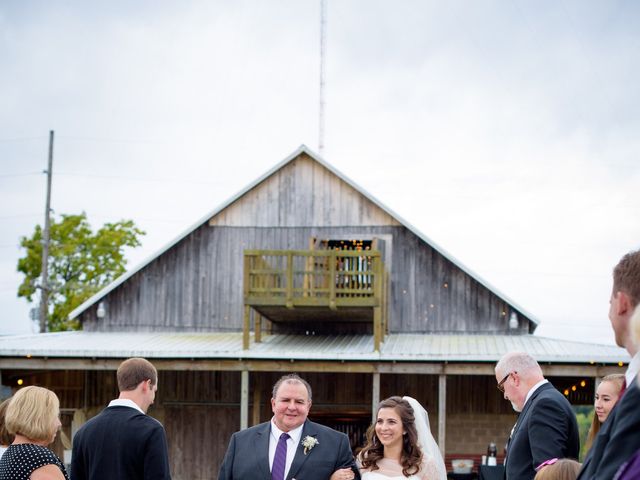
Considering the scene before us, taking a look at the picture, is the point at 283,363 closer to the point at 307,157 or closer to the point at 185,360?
the point at 185,360

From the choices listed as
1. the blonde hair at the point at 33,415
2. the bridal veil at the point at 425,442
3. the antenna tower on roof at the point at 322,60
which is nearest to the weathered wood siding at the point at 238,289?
the antenna tower on roof at the point at 322,60

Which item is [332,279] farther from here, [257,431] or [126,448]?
[126,448]

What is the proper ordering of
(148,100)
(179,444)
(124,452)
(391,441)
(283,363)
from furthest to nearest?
(148,100) < (179,444) < (283,363) < (391,441) < (124,452)

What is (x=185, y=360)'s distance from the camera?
1955 cm

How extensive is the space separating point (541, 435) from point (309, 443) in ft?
4.97

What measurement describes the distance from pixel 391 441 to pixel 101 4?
30871 millimetres

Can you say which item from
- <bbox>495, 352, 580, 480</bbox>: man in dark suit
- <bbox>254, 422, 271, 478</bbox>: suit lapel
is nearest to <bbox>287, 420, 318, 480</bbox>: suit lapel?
<bbox>254, 422, 271, 478</bbox>: suit lapel

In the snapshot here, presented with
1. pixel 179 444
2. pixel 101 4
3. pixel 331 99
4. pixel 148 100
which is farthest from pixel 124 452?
pixel 101 4

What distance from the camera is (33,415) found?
573cm

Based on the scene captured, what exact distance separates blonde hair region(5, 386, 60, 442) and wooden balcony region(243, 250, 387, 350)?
44.4 feet

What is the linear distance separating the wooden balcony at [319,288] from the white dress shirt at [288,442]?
12.5 m

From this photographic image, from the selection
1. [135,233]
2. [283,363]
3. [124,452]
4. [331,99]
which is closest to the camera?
[124,452]

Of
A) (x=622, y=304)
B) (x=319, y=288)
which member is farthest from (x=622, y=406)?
(x=319, y=288)

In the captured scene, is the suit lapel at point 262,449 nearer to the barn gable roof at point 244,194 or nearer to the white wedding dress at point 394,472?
the white wedding dress at point 394,472
